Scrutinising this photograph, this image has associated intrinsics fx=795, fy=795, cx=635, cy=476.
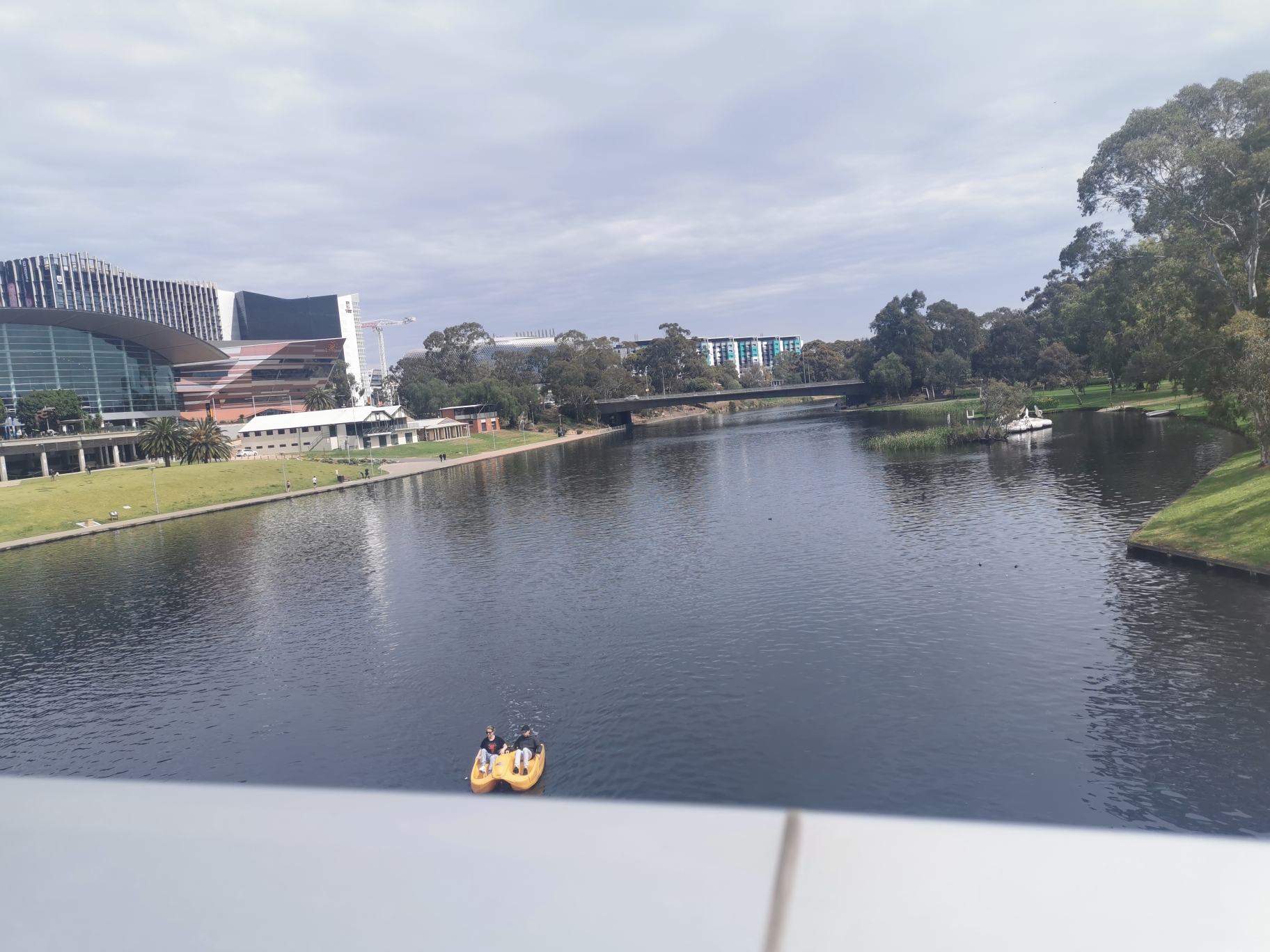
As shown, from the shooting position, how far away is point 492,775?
1778cm

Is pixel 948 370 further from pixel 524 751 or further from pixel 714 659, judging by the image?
pixel 524 751

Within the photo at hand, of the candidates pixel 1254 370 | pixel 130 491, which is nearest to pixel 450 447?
pixel 130 491

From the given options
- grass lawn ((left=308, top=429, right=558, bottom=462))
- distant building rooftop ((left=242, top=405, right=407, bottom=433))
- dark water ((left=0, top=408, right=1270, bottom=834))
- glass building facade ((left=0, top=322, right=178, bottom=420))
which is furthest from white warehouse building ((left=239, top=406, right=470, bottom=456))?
dark water ((left=0, top=408, right=1270, bottom=834))

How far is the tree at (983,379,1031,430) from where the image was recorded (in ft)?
250

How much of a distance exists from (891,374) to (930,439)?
62278mm

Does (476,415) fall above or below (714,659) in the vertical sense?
above

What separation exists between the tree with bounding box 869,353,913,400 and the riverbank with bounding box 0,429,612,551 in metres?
81.6

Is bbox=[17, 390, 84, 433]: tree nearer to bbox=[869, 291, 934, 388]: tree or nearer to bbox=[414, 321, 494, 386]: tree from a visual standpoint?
bbox=[414, 321, 494, 386]: tree

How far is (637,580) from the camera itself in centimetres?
3381

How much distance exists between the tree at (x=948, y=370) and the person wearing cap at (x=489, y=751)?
4992 inches

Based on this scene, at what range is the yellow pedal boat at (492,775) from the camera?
1766 centimetres

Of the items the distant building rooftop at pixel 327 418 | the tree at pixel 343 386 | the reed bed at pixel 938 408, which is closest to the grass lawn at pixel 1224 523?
the reed bed at pixel 938 408

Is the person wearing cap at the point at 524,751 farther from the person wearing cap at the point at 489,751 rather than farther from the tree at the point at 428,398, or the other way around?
the tree at the point at 428,398

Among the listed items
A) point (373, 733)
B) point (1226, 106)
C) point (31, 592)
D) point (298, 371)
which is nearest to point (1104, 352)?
point (1226, 106)
